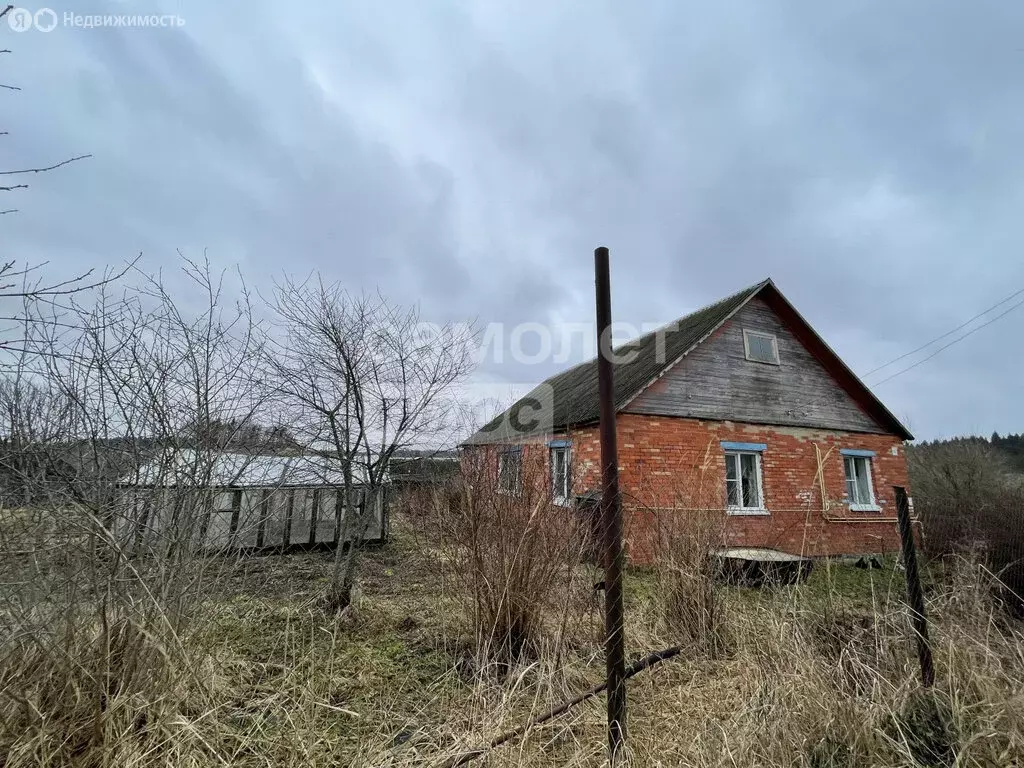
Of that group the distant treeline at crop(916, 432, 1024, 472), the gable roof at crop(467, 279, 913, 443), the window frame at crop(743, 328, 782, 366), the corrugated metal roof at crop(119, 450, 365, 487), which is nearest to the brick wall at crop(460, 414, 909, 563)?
the gable roof at crop(467, 279, 913, 443)

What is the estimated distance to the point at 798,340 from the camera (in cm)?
1241

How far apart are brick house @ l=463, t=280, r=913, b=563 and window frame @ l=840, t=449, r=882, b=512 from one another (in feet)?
0.10

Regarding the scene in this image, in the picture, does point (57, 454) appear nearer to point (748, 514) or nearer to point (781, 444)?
point (748, 514)

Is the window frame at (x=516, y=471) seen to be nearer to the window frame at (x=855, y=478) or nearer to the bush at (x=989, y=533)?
the bush at (x=989, y=533)

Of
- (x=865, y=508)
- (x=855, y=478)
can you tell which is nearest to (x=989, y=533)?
(x=865, y=508)

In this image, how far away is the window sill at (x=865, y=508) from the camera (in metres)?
11.8

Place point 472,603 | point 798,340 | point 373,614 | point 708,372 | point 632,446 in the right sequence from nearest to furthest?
point 472,603
point 373,614
point 632,446
point 708,372
point 798,340

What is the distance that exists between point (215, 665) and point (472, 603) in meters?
1.98

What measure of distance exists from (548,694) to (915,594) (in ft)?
8.13

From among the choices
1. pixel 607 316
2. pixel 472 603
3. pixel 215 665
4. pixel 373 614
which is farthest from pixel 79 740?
pixel 607 316

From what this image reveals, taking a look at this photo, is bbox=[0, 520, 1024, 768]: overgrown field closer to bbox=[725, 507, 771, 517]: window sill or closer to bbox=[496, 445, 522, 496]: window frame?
bbox=[496, 445, 522, 496]: window frame

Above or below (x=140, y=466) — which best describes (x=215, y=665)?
below

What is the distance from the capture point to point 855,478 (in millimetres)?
12250

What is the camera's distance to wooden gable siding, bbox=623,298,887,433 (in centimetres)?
1053
